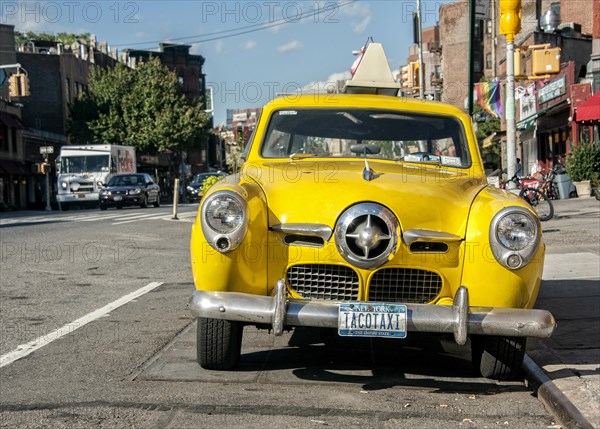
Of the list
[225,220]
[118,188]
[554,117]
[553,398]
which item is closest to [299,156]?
[225,220]

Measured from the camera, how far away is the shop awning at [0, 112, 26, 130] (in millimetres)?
50750

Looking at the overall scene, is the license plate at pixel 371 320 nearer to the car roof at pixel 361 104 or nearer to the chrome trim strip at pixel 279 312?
the chrome trim strip at pixel 279 312

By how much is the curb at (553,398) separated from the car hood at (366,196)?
3.48 ft

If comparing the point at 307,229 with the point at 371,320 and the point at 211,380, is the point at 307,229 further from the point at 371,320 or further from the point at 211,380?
the point at 211,380

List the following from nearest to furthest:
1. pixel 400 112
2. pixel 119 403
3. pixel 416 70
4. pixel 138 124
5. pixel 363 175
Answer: pixel 119 403, pixel 363 175, pixel 400 112, pixel 416 70, pixel 138 124

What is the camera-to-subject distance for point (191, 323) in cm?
769

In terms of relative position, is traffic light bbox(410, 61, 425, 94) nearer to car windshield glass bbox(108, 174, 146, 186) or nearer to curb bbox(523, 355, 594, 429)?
car windshield glass bbox(108, 174, 146, 186)

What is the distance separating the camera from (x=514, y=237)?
515cm

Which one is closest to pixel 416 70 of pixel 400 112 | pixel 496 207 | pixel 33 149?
pixel 400 112

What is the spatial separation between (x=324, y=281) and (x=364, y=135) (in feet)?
6.88

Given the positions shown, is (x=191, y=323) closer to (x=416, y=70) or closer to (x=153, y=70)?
(x=416, y=70)

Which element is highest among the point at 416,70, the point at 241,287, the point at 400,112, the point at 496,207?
the point at 416,70

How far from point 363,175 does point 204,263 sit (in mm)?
1239

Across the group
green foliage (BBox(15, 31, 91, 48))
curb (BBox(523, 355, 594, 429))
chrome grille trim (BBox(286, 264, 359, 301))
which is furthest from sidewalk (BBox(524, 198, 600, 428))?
green foliage (BBox(15, 31, 91, 48))
